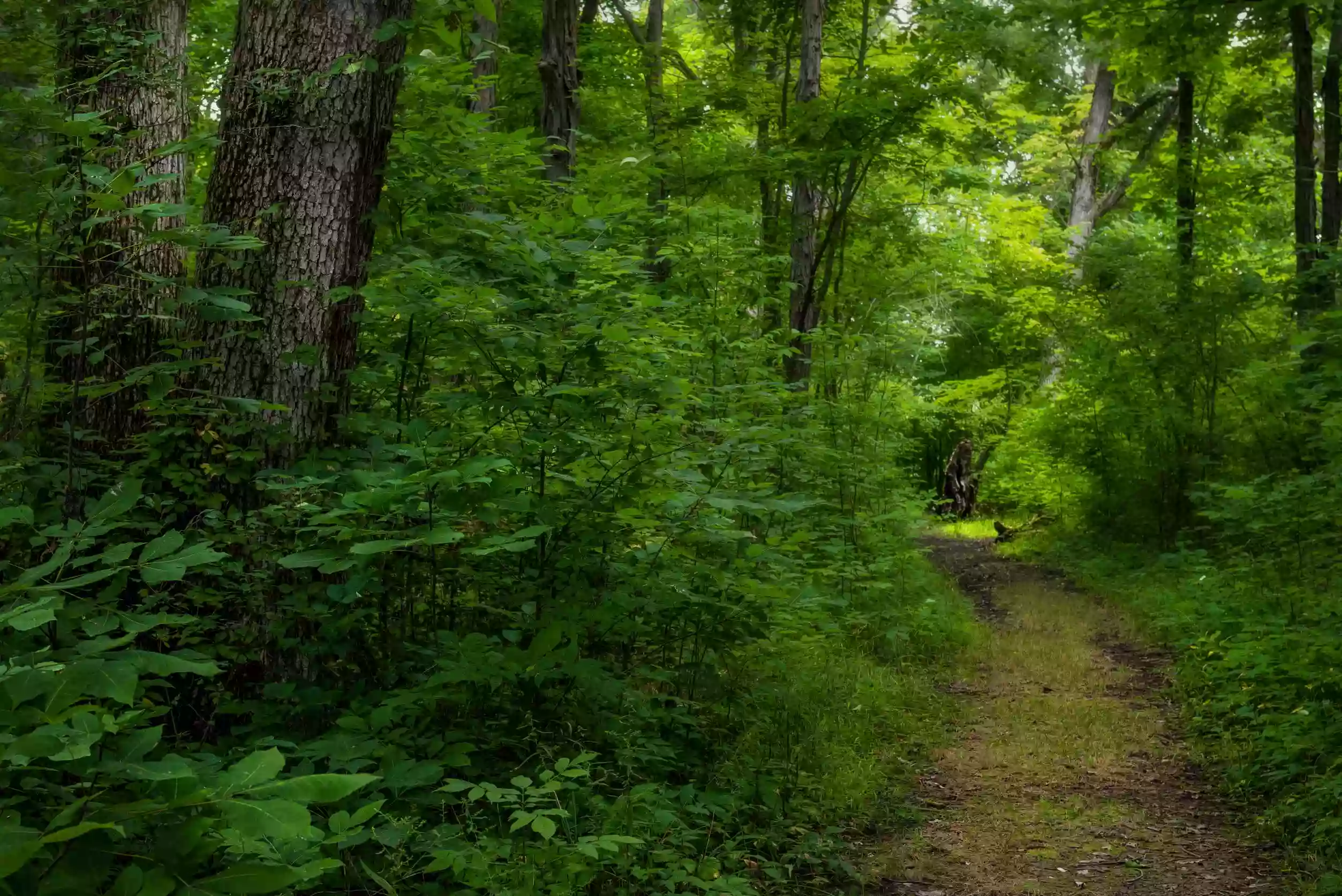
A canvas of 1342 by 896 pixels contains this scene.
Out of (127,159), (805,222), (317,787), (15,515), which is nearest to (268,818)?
(317,787)

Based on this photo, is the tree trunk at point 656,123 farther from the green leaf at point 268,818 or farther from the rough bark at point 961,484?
the rough bark at point 961,484

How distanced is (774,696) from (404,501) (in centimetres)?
274

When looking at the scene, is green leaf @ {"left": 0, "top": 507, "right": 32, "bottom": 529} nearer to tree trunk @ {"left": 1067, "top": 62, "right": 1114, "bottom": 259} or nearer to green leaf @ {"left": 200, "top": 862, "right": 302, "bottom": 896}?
green leaf @ {"left": 200, "top": 862, "right": 302, "bottom": 896}

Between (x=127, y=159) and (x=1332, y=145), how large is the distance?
1235cm

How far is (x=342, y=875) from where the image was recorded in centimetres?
305

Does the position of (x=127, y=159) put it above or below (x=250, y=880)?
above

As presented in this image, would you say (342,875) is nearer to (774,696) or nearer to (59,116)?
(59,116)

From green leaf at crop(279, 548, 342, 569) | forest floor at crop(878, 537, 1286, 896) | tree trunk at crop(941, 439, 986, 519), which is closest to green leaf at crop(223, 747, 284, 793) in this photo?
green leaf at crop(279, 548, 342, 569)

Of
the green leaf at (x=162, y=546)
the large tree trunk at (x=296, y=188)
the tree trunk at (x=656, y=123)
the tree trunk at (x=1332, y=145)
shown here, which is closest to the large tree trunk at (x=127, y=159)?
the large tree trunk at (x=296, y=188)

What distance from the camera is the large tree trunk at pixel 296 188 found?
13.9 feet

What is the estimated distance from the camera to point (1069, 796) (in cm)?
555

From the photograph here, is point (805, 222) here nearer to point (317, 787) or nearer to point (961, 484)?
point (317, 787)

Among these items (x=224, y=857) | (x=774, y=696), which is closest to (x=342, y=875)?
(x=224, y=857)

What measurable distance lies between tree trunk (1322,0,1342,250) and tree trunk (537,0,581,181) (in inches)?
337
